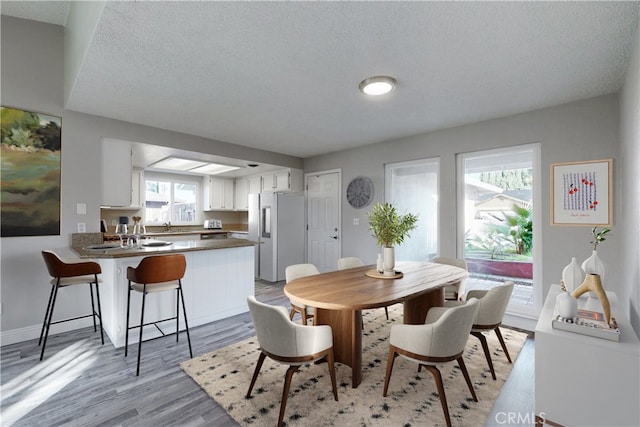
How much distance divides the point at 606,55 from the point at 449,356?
248 cm

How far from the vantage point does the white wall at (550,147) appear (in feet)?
9.00

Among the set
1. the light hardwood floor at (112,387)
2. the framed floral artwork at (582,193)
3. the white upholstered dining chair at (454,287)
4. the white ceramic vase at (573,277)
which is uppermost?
the framed floral artwork at (582,193)

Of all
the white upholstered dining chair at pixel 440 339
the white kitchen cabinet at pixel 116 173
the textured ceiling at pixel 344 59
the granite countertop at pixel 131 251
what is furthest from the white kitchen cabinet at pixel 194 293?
the white upholstered dining chair at pixel 440 339

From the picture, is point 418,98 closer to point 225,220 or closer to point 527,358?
point 527,358

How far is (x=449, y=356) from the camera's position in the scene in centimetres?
172

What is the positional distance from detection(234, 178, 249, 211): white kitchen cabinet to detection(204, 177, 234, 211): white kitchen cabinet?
0.49 ft

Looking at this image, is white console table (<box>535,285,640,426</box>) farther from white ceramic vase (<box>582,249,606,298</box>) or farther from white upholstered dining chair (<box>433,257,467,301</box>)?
white upholstered dining chair (<box>433,257,467,301</box>)

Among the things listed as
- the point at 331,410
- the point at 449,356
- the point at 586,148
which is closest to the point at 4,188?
the point at 331,410

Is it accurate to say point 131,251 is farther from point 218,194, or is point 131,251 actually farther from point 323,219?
point 218,194

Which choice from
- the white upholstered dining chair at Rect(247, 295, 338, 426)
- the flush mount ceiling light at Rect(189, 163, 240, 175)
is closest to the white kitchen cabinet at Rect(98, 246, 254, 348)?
the white upholstered dining chair at Rect(247, 295, 338, 426)

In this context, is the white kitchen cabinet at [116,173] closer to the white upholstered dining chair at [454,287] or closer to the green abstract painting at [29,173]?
the green abstract painting at [29,173]

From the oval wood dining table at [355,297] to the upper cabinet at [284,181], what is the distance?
330 cm

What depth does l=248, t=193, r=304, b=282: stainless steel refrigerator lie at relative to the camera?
5.38m

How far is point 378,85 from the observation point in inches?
98.4
